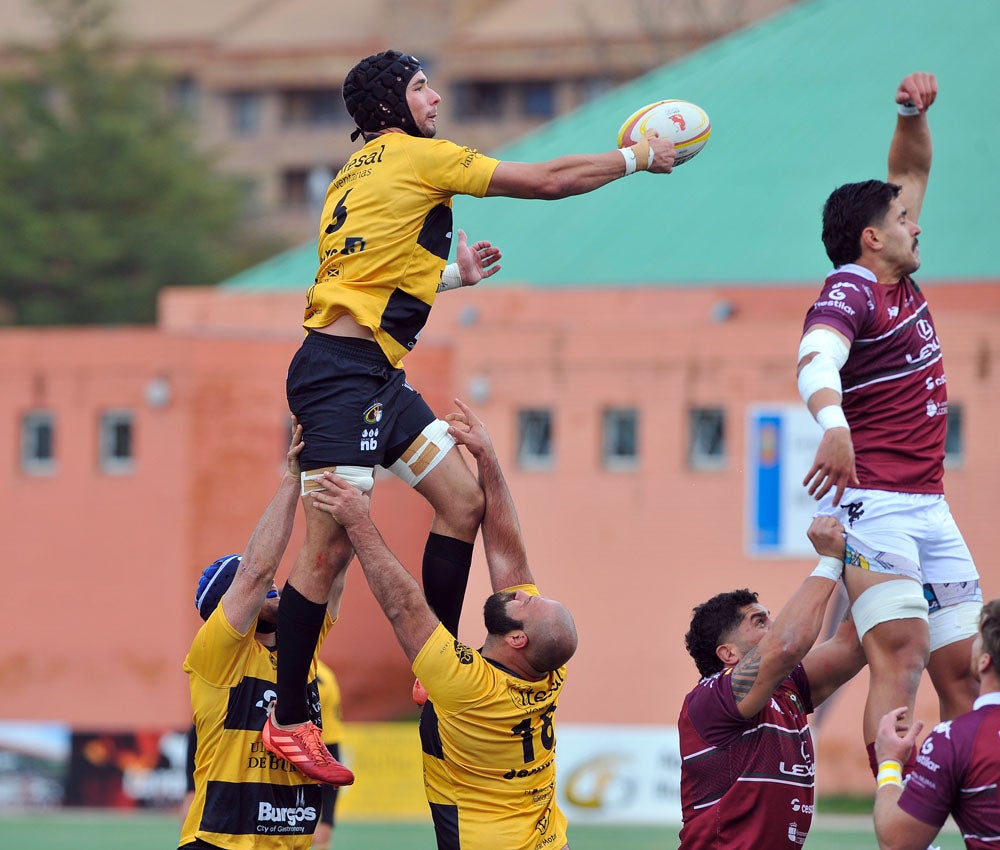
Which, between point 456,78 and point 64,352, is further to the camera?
point 456,78

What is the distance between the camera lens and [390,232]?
22.2 feet

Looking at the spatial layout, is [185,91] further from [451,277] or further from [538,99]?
[451,277]

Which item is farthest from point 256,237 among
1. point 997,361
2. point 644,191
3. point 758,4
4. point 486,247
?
point 486,247

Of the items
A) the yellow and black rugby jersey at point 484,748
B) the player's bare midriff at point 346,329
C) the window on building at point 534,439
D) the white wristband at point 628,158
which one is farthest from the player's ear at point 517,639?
the window on building at point 534,439

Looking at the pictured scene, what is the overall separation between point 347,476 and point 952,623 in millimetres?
2238

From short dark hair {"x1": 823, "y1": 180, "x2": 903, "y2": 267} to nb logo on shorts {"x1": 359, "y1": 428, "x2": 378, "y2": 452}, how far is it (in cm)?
176

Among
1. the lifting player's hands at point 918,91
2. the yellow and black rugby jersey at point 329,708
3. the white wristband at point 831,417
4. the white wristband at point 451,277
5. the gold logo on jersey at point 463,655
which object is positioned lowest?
the yellow and black rugby jersey at point 329,708

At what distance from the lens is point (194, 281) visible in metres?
46.2

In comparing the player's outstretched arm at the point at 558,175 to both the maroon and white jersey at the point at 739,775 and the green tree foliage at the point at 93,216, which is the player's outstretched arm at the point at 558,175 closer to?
the maroon and white jersey at the point at 739,775

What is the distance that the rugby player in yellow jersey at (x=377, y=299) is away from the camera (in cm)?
671

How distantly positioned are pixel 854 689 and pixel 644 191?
11201mm

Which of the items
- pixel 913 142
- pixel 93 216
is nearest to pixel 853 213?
pixel 913 142

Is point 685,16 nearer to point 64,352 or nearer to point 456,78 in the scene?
point 456,78

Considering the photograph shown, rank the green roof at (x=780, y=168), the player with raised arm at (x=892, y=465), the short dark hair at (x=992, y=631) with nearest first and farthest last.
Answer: the short dark hair at (x=992, y=631), the player with raised arm at (x=892, y=465), the green roof at (x=780, y=168)
